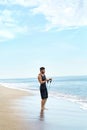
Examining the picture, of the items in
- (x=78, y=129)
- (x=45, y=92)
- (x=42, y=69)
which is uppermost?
(x=42, y=69)

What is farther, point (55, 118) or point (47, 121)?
point (55, 118)

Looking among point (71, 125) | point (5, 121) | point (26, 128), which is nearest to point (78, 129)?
point (71, 125)

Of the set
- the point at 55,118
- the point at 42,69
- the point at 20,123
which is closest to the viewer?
the point at 20,123

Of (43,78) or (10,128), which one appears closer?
(10,128)

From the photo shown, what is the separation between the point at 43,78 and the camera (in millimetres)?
12781

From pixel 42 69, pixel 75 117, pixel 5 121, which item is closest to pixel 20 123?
pixel 5 121

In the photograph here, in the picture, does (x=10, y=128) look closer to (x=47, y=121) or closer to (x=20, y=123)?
(x=20, y=123)

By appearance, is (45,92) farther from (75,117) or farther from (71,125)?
(71,125)

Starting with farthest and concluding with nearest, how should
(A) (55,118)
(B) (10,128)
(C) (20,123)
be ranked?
(A) (55,118) → (C) (20,123) → (B) (10,128)

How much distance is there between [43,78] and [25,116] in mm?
2084

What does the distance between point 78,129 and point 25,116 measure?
8.52 ft

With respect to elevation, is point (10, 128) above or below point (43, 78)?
below

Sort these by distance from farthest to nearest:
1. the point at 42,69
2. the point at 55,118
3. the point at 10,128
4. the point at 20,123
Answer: the point at 42,69, the point at 55,118, the point at 20,123, the point at 10,128

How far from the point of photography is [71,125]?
970 centimetres
